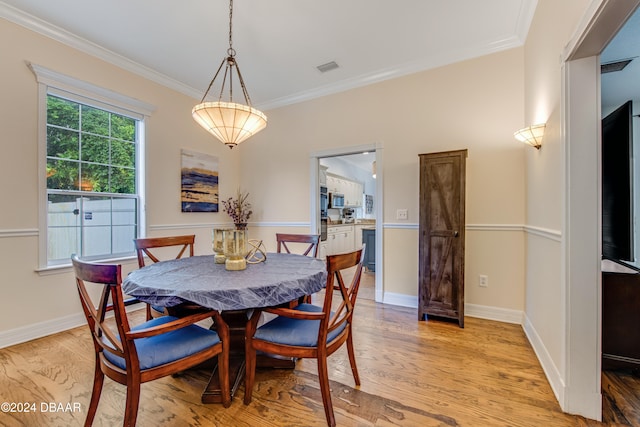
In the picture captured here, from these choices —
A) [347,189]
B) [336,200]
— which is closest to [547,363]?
[336,200]

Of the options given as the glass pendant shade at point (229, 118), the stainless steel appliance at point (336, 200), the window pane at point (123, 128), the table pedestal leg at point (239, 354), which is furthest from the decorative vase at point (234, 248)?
the stainless steel appliance at point (336, 200)

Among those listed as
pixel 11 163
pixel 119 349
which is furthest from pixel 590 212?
pixel 11 163

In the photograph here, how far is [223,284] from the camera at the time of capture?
1.54 metres

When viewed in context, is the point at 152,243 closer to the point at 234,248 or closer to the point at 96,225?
the point at 234,248

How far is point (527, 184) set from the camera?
8.85 ft

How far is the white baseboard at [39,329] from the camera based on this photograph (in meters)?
2.36

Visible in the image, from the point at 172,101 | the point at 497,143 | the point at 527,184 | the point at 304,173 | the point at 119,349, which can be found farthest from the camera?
the point at 304,173

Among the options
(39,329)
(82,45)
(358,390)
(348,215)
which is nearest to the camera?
(358,390)

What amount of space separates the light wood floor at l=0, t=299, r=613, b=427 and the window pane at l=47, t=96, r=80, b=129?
209cm

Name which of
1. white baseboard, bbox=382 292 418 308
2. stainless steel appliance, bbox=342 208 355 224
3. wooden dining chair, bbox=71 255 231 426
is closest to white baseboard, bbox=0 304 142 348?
wooden dining chair, bbox=71 255 231 426

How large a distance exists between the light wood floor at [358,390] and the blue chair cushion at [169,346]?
44 cm

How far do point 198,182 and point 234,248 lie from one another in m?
2.56

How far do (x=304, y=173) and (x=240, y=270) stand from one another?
2467 mm

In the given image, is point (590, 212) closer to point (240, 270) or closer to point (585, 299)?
point (585, 299)
